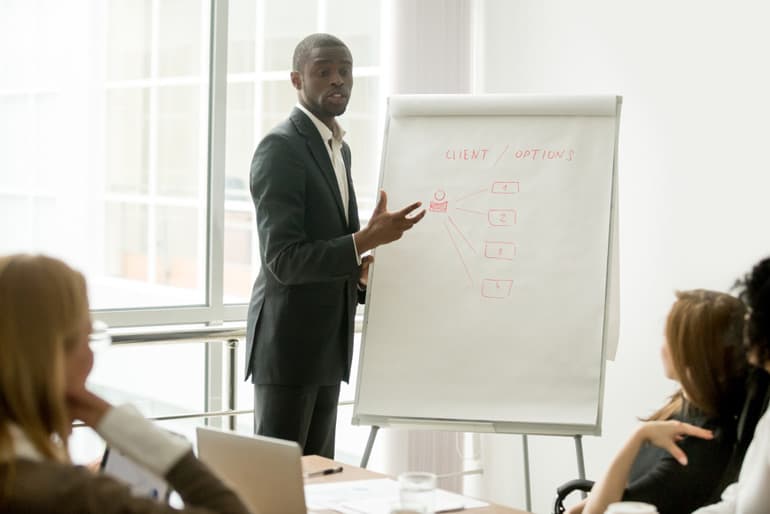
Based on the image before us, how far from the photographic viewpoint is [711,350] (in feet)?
6.84

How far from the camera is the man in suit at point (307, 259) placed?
2900 millimetres

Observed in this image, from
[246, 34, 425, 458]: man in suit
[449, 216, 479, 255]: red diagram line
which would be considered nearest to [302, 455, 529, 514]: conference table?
[246, 34, 425, 458]: man in suit

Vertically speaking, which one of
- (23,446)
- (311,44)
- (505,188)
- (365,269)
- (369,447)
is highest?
(311,44)

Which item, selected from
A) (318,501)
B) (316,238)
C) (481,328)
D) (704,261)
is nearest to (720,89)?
(704,261)

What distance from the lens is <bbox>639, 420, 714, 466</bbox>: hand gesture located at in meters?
2.00

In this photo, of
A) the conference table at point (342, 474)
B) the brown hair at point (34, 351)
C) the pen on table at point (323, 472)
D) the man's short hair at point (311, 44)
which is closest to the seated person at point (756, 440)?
the conference table at point (342, 474)

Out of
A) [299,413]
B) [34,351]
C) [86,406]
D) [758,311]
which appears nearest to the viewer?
[34,351]

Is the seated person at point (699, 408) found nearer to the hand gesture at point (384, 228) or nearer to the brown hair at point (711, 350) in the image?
the brown hair at point (711, 350)

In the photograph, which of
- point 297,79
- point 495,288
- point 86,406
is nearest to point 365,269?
point 495,288

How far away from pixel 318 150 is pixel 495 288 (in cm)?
70

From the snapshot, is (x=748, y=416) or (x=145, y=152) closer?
(x=748, y=416)

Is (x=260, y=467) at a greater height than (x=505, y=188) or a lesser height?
lesser

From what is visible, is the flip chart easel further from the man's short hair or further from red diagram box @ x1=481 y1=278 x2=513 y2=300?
the man's short hair

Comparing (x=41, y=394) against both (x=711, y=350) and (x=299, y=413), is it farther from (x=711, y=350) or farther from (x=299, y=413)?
(x=299, y=413)
